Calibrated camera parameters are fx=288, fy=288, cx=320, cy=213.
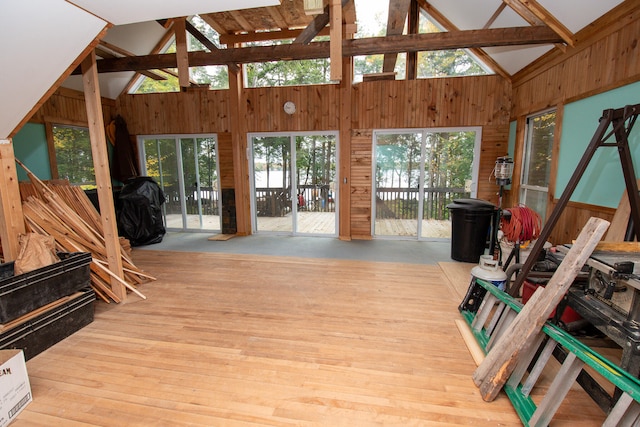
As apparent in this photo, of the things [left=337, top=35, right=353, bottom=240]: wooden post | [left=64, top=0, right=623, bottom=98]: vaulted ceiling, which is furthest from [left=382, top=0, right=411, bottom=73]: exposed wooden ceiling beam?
[left=337, top=35, right=353, bottom=240]: wooden post

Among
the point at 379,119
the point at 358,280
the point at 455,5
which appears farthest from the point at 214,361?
the point at 455,5

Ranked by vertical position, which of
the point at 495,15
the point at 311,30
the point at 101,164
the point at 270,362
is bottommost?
the point at 270,362

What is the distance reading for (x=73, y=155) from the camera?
18.1ft

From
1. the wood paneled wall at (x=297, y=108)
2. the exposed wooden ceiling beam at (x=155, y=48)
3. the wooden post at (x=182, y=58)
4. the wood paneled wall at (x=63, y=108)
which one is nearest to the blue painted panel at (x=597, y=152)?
the wood paneled wall at (x=297, y=108)

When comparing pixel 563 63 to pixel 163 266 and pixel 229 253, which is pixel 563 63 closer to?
pixel 229 253

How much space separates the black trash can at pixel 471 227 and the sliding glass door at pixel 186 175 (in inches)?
186

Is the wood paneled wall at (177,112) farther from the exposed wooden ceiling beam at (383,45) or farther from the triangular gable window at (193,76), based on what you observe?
the exposed wooden ceiling beam at (383,45)

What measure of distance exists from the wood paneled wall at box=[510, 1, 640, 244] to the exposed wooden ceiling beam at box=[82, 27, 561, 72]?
0.37 metres

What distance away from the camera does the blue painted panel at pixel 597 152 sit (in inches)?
104

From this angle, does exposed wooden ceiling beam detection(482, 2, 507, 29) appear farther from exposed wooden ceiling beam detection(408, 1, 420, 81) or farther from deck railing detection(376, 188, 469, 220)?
deck railing detection(376, 188, 469, 220)

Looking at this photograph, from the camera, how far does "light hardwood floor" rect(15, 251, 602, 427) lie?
1.67 m

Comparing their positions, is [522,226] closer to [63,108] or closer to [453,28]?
[453,28]

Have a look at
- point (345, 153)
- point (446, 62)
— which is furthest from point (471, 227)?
point (446, 62)

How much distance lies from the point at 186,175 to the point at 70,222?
3.32m
